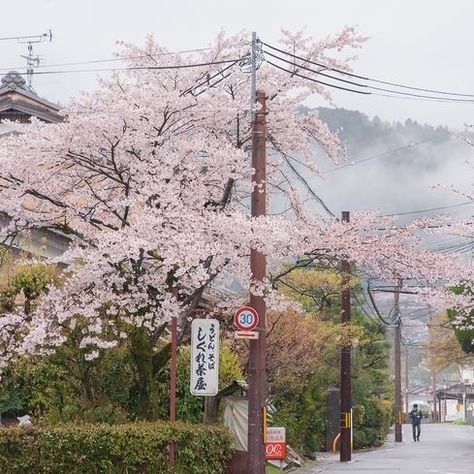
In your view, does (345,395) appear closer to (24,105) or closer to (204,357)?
(24,105)

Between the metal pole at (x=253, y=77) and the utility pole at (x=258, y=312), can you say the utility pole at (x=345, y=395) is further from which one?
the metal pole at (x=253, y=77)

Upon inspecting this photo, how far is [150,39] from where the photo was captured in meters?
18.9

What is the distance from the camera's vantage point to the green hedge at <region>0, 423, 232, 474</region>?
15.5m

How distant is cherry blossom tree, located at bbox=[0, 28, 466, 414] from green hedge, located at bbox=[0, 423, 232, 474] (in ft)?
4.87

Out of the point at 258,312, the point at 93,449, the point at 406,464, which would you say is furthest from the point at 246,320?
the point at 406,464

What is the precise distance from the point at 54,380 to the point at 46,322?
4.18 metres

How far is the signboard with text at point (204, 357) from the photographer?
1708 centimetres

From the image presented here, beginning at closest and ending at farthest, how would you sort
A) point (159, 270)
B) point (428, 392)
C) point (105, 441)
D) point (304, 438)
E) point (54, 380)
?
point (105, 441) → point (159, 270) → point (54, 380) → point (304, 438) → point (428, 392)

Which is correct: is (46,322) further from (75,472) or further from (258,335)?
(258,335)

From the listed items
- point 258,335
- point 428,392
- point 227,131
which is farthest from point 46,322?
→ point 428,392

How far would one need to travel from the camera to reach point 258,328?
17.1 m

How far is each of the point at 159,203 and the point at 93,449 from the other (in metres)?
4.45

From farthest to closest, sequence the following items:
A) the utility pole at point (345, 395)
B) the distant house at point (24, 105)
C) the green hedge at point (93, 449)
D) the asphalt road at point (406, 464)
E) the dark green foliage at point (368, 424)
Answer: the dark green foliage at point (368, 424) → the utility pole at point (345, 395) → the distant house at point (24, 105) → the asphalt road at point (406, 464) → the green hedge at point (93, 449)

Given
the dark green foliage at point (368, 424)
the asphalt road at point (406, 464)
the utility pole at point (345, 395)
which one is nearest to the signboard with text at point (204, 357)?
the asphalt road at point (406, 464)
